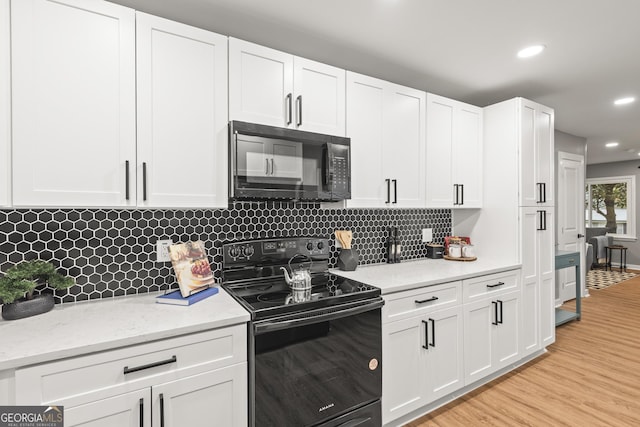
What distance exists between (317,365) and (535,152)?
2.71 m

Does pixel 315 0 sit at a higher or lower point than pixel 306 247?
higher

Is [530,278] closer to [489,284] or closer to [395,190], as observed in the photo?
[489,284]

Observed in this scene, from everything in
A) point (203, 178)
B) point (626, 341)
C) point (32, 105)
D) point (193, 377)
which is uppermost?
point (32, 105)

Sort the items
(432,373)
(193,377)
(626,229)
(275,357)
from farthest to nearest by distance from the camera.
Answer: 1. (626,229)
2. (432,373)
3. (275,357)
4. (193,377)

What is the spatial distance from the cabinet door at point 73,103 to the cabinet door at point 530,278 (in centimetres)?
303

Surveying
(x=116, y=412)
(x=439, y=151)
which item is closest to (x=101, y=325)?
(x=116, y=412)

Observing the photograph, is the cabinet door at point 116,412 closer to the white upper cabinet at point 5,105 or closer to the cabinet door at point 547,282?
the white upper cabinet at point 5,105

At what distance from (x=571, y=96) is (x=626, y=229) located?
21.4 feet

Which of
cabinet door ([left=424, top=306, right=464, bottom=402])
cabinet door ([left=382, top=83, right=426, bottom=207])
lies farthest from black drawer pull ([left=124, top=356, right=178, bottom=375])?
cabinet door ([left=382, top=83, right=426, bottom=207])

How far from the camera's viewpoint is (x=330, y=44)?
2.18 meters

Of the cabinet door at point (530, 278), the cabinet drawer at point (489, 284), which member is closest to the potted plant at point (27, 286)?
the cabinet drawer at point (489, 284)

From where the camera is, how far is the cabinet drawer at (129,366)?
3.60 ft

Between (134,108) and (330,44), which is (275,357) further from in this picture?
(330,44)

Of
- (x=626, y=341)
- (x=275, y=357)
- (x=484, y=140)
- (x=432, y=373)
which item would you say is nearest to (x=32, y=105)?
(x=275, y=357)
